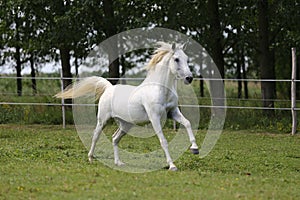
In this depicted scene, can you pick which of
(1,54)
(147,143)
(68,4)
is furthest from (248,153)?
(1,54)

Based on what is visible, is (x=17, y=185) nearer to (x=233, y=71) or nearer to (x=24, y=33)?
(x=24, y=33)

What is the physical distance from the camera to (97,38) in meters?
18.9

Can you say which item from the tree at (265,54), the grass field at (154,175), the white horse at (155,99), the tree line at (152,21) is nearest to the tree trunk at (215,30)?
the tree line at (152,21)

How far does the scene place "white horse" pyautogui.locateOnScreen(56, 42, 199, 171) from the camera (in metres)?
9.11

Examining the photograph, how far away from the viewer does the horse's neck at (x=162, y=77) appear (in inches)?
364

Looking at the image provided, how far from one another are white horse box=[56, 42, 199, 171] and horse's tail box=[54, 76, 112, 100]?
0.29 meters

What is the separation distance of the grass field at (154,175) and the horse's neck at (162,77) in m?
Answer: 1.28

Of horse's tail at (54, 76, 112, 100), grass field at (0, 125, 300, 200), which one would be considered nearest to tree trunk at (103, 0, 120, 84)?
grass field at (0, 125, 300, 200)

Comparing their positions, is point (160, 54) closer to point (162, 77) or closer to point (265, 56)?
point (162, 77)

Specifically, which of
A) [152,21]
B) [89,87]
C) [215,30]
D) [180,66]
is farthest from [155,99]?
[152,21]

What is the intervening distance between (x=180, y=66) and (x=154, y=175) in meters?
1.68

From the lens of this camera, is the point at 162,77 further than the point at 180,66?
Yes

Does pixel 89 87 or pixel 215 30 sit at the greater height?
pixel 215 30

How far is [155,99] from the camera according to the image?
9.12 metres
